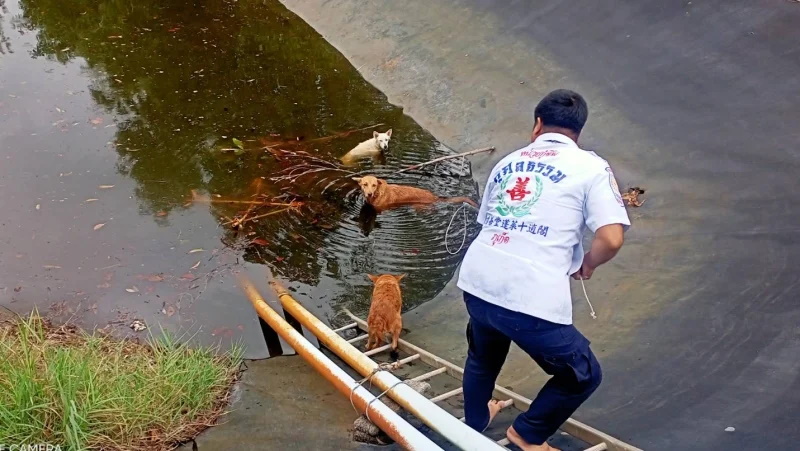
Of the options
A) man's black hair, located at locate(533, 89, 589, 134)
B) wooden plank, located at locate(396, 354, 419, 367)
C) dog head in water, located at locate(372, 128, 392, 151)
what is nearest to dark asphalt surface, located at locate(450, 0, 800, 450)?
wooden plank, located at locate(396, 354, 419, 367)

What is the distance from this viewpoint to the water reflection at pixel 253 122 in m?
6.72

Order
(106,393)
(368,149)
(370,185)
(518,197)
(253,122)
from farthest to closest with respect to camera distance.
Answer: (253,122) < (368,149) < (370,185) < (106,393) < (518,197)

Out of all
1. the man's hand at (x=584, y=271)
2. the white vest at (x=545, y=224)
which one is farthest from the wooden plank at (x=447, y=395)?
the man's hand at (x=584, y=271)

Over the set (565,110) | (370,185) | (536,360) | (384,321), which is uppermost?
(565,110)

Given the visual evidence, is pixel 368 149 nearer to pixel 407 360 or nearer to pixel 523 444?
pixel 407 360

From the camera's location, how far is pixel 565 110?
3092 mm

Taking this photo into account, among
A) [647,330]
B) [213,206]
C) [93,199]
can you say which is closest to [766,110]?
[647,330]

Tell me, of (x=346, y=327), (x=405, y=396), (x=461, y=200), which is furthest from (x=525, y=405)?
(x=461, y=200)

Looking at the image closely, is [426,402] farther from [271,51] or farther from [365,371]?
[271,51]

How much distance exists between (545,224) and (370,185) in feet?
14.7

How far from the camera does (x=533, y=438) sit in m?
3.40

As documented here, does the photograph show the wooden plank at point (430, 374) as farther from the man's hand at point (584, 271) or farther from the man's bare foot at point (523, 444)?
the man's hand at point (584, 271)

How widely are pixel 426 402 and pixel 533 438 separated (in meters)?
0.63

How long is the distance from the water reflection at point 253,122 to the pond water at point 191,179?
0.08 ft
